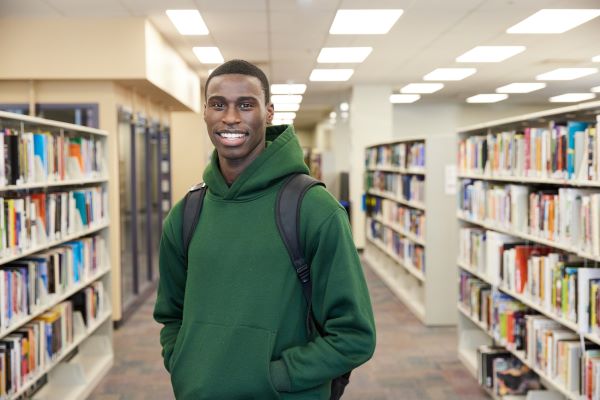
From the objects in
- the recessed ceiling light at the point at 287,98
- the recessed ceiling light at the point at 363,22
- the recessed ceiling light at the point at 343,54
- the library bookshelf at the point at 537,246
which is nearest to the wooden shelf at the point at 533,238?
the library bookshelf at the point at 537,246

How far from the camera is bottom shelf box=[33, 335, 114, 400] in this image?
12.8ft

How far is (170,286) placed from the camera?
1.67 meters

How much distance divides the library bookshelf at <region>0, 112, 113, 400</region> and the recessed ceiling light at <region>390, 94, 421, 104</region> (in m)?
9.01

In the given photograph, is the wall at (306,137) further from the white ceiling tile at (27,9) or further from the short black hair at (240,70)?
the short black hair at (240,70)

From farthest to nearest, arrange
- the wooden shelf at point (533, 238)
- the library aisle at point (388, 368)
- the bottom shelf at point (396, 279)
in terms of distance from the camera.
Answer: the bottom shelf at point (396, 279) → the library aisle at point (388, 368) → the wooden shelf at point (533, 238)

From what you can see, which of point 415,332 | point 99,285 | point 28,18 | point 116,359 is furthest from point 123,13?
point 415,332

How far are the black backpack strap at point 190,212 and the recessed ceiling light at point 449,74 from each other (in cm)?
843

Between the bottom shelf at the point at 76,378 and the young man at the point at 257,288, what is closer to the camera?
the young man at the point at 257,288

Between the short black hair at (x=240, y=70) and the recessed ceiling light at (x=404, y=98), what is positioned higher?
the recessed ceiling light at (x=404, y=98)

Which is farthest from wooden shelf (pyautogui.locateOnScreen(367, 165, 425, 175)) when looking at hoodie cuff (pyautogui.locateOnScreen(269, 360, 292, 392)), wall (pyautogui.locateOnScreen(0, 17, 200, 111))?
hoodie cuff (pyautogui.locateOnScreen(269, 360, 292, 392))

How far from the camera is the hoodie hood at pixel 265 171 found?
1449 millimetres

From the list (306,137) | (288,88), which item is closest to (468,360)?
(288,88)

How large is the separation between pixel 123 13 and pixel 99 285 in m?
2.72

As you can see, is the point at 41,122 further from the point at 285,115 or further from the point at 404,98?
the point at 285,115
